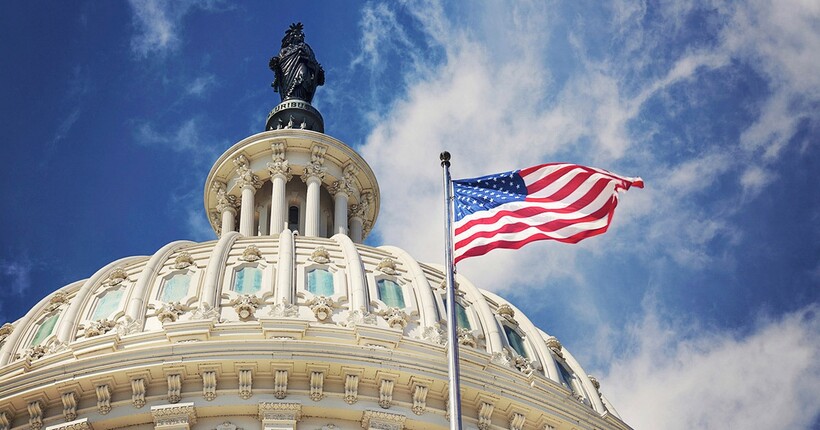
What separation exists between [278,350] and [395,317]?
16.3 feet

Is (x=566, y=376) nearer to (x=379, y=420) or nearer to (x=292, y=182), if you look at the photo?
(x=379, y=420)

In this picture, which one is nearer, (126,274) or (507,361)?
(507,361)

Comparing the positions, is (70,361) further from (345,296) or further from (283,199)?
(283,199)

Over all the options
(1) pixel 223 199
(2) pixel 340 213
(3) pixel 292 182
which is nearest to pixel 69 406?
(2) pixel 340 213

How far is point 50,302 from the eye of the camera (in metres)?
51.6

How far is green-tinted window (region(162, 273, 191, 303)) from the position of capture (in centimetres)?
4784

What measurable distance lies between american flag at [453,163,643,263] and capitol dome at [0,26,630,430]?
8527 mm

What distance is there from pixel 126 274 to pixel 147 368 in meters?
9.53

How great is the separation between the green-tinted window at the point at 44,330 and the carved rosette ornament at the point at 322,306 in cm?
894

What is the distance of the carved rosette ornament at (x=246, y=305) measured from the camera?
149 feet

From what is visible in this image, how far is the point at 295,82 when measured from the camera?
71562 mm

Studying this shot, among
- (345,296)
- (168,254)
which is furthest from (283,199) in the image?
(345,296)

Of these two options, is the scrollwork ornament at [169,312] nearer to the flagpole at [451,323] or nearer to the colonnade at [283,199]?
the flagpole at [451,323]

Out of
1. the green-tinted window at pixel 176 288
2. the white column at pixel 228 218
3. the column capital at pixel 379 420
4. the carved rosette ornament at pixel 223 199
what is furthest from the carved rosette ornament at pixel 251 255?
the carved rosette ornament at pixel 223 199
